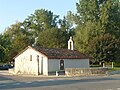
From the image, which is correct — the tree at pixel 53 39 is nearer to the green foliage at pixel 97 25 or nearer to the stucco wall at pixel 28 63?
the green foliage at pixel 97 25

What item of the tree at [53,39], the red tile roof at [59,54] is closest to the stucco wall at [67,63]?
the red tile roof at [59,54]

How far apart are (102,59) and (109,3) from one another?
19.4 meters

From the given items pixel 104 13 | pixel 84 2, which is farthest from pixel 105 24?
pixel 84 2

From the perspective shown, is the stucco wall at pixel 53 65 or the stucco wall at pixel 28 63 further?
the stucco wall at pixel 28 63

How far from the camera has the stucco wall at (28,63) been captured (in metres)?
53.5

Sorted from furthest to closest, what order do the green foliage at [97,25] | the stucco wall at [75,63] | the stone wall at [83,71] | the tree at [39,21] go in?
the tree at [39,21]
the green foliage at [97,25]
the stucco wall at [75,63]
the stone wall at [83,71]

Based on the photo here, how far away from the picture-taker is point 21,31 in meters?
107

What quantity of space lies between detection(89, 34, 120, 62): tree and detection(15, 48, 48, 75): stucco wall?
18.1 meters

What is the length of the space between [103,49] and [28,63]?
64.0 feet

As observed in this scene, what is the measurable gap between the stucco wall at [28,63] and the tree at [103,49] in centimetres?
1807

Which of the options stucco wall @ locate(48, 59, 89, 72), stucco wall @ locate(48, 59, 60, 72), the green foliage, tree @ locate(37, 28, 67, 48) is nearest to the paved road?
stucco wall @ locate(48, 59, 60, 72)

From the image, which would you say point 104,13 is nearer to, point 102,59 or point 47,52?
point 102,59

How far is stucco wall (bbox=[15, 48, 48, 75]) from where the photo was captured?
2105 inches

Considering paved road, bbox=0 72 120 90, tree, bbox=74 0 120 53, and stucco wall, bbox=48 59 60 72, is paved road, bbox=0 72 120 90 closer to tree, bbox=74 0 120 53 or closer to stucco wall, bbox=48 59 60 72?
stucco wall, bbox=48 59 60 72
